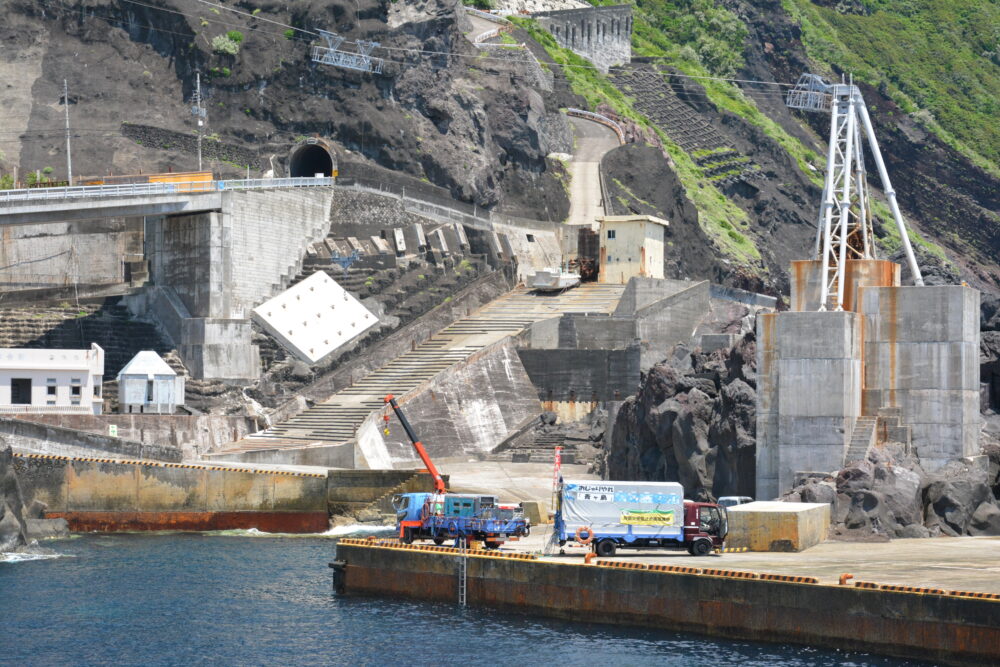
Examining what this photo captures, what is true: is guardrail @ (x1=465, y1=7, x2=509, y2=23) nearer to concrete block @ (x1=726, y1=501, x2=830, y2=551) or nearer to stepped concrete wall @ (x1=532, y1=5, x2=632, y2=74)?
stepped concrete wall @ (x1=532, y1=5, x2=632, y2=74)

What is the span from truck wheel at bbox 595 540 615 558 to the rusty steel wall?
1950cm

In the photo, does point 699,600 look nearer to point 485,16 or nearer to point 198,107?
point 198,107

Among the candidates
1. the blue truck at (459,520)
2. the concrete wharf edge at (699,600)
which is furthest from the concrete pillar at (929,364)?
the concrete wharf edge at (699,600)

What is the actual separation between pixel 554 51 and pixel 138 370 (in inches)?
2326

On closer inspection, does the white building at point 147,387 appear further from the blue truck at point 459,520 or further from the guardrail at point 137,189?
the blue truck at point 459,520

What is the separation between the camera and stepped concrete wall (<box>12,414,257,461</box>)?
A: 212ft

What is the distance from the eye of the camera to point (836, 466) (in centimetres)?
5159

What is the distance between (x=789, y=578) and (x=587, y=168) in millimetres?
64254

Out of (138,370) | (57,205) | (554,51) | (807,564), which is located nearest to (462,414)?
(138,370)

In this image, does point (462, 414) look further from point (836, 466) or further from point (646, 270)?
point (836, 466)

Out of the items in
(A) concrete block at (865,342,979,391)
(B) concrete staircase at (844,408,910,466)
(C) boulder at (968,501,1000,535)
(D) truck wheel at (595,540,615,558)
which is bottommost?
(D) truck wheel at (595,540,615,558)

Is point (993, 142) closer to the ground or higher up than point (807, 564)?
higher up

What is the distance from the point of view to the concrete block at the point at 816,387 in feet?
170

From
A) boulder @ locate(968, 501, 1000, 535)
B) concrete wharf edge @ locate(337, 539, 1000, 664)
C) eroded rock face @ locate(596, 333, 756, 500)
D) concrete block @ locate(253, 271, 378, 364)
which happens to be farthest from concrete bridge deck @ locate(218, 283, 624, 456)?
boulder @ locate(968, 501, 1000, 535)
